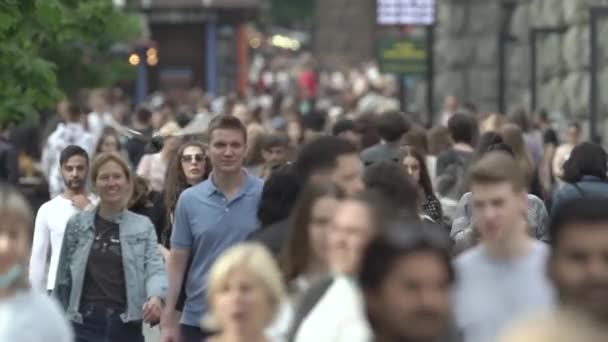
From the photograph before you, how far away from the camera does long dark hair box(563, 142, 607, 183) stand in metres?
14.7

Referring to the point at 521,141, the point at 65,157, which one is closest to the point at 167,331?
the point at 65,157

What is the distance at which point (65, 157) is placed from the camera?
14.4m

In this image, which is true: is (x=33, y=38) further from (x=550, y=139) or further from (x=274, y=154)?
(x=550, y=139)

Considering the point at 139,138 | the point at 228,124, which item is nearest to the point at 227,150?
the point at 228,124

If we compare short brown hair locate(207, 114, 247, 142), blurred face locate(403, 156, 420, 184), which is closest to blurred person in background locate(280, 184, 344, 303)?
short brown hair locate(207, 114, 247, 142)

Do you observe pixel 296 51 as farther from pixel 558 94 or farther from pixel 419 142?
pixel 419 142

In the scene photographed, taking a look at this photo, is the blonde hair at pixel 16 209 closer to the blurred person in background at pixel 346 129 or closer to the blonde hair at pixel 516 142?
the blonde hair at pixel 516 142

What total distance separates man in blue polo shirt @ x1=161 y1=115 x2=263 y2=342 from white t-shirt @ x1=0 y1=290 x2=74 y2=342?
14.9ft

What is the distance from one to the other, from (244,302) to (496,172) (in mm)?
1470

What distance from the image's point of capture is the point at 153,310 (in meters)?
12.2

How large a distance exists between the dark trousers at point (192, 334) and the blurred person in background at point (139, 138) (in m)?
8.38

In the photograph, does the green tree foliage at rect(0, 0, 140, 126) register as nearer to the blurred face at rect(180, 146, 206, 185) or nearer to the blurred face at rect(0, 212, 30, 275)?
the blurred face at rect(180, 146, 206, 185)

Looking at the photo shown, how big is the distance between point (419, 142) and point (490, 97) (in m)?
25.3

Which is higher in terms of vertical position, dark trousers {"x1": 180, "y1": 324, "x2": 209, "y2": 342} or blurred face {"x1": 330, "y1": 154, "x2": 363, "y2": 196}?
blurred face {"x1": 330, "y1": 154, "x2": 363, "y2": 196}
